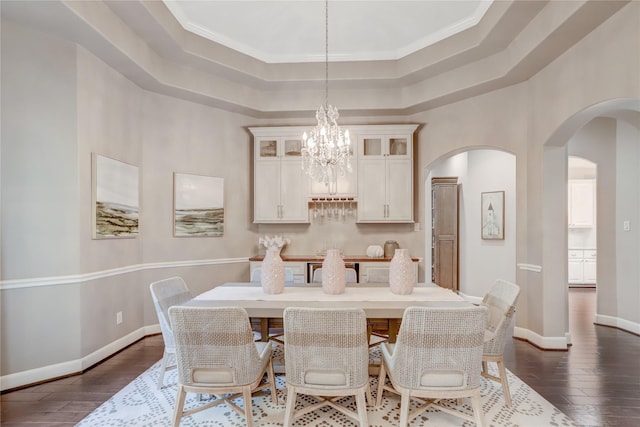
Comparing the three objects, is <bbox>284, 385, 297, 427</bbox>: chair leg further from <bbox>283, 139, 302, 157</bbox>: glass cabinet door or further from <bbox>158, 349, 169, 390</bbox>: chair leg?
<bbox>283, 139, 302, 157</bbox>: glass cabinet door

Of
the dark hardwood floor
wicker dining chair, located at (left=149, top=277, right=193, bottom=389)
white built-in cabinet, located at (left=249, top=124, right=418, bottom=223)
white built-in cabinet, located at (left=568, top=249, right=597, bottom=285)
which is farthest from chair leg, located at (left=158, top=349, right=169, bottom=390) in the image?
white built-in cabinet, located at (left=568, top=249, right=597, bottom=285)

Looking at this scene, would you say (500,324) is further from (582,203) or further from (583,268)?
(582,203)

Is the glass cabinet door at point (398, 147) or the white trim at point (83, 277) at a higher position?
the glass cabinet door at point (398, 147)

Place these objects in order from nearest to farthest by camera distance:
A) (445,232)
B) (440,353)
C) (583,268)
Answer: (440,353) < (445,232) < (583,268)

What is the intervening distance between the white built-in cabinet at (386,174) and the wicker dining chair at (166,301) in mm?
2803

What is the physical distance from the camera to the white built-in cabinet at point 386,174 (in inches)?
195

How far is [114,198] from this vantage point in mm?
3643

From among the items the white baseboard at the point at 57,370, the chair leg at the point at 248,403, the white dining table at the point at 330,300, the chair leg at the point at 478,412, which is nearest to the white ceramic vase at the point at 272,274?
the white dining table at the point at 330,300

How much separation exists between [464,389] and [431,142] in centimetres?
372

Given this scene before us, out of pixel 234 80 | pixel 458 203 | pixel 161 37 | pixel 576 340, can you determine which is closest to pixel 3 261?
pixel 161 37

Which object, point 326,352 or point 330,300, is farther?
point 330,300

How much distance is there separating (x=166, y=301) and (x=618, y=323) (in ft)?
17.6

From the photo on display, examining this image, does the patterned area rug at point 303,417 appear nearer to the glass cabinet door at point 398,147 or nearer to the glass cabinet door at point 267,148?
the glass cabinet door at point 398,147

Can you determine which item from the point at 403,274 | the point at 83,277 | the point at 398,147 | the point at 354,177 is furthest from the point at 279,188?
the point at 403,274
